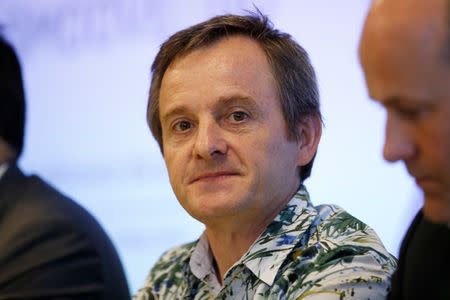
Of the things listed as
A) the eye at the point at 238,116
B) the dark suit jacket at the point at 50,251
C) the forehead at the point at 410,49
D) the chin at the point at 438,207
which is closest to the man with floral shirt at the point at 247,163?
the eye at the point at 238,116

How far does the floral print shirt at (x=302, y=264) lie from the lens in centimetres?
187

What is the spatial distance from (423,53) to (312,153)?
3.09ft

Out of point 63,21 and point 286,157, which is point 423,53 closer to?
point 286,157

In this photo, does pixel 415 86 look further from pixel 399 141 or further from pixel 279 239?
pixel 279 239

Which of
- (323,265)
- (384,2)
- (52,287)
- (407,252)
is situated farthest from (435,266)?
(52,287)

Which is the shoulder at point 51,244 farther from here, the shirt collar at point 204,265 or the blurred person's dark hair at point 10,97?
the shirt collar at point 204,265

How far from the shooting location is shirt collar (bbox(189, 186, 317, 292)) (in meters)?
2.02

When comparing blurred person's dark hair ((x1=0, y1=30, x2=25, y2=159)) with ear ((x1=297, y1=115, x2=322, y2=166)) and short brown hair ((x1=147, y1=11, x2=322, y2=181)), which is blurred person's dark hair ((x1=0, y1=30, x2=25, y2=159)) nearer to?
short brown hair ((x1=147, y1=11, x2=322, y2=181))

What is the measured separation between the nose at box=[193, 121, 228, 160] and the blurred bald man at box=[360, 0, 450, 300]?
2.31 feet

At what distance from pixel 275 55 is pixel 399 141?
2.95 ft

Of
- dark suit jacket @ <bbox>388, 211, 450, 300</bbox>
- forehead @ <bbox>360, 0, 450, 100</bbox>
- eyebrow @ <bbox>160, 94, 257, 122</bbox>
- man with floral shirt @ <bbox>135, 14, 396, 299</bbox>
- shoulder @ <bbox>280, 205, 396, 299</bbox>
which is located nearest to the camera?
forehead @ <bbox>360, 0, 450, 100</bbox>

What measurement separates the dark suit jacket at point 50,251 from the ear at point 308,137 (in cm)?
67

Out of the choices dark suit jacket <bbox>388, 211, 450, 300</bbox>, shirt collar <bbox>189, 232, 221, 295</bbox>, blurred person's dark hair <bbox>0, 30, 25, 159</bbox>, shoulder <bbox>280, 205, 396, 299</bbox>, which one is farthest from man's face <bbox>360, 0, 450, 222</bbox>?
blurred person's dark hair <bbox>0, 30, 25, 159</bbox>

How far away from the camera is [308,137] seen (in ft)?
7.38
